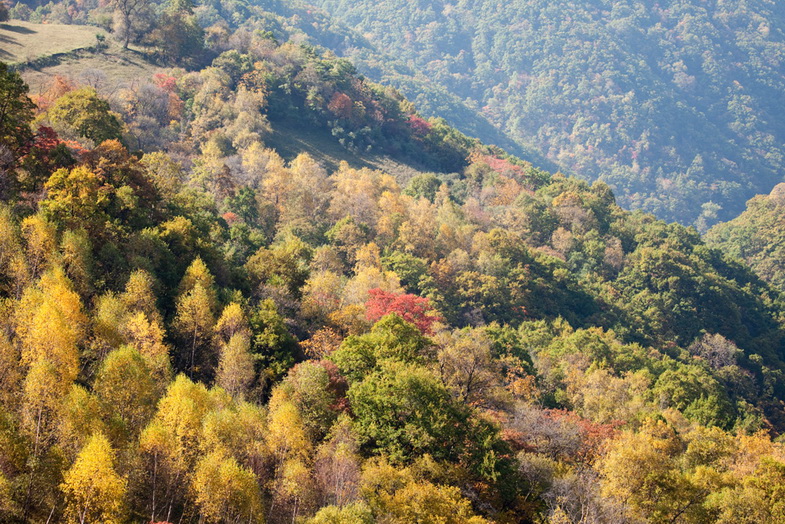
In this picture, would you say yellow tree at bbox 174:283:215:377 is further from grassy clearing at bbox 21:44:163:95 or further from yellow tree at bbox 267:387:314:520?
grassy clearing at bbox 21:44:163:95

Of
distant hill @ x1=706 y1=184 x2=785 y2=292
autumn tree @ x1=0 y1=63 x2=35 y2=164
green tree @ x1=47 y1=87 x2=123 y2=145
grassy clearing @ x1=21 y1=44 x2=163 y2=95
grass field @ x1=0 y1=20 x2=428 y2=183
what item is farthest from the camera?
distant hill @ x1=706 y1=184 x2=785 y2=292

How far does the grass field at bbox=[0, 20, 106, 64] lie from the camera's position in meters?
85.3

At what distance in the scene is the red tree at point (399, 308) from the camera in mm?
54525

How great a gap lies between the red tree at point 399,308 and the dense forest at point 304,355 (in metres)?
0.28

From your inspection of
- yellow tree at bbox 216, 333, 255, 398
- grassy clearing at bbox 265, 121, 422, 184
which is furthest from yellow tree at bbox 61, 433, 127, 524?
grassy clearing at bbox 265, 121, 422, 184

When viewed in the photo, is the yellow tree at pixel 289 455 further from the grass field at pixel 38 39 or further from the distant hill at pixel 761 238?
the distant hill at pixel 761 238

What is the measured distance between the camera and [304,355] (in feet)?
157

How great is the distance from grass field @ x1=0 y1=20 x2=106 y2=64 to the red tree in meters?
57.0

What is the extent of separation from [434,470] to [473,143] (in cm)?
10161

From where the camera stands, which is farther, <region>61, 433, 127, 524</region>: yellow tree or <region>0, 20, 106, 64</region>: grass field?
<region>0, 20, 106, 64</region>: grass field

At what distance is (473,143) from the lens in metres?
130

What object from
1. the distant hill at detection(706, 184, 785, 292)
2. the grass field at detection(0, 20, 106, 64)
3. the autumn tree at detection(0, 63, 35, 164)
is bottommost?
the grass field at detection(0, 20, 106, 64)

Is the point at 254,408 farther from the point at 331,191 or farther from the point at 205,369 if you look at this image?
the point at 331,191

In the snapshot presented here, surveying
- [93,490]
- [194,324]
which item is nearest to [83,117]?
[194,324]
